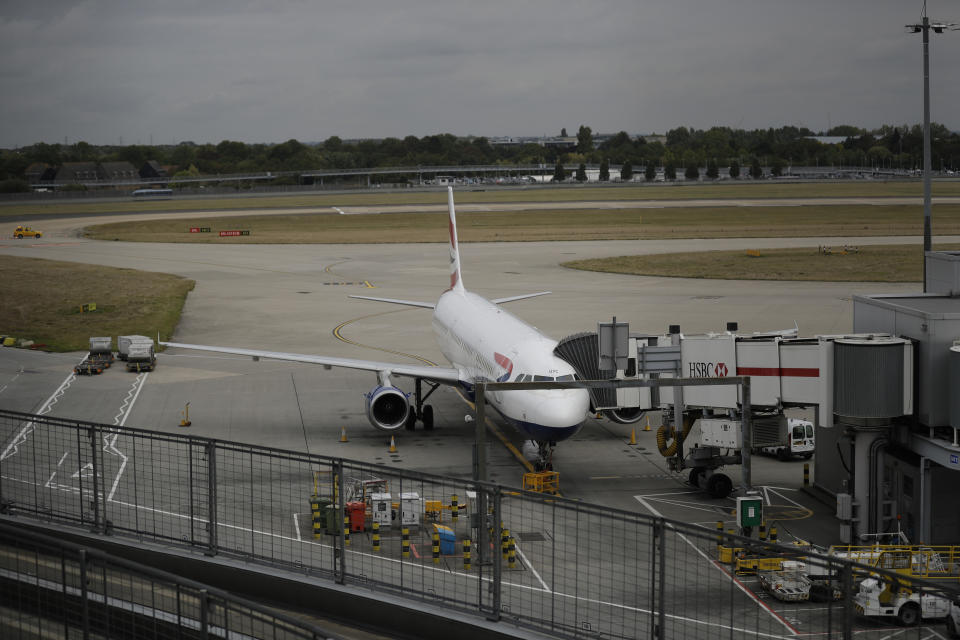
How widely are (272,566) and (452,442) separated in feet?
68.7

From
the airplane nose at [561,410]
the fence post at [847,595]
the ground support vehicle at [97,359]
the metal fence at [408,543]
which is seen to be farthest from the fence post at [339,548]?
the ground support vehicle at [97,359]

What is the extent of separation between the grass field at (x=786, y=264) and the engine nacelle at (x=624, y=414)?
50.2 meters

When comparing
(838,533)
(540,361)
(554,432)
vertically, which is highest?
(540,361)

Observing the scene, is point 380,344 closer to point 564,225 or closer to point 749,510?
point 749,510

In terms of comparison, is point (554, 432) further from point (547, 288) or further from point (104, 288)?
point (104, 288)

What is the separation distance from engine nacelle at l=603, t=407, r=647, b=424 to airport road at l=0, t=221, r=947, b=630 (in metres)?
1.29

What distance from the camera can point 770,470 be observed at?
108 feet

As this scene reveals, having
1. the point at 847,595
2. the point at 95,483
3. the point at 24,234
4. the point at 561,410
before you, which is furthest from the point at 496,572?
the point at 24,234

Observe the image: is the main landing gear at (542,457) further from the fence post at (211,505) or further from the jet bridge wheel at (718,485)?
the fence post at (211,505)

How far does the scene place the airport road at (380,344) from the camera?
1270 inches

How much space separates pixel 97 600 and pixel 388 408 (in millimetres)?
23652

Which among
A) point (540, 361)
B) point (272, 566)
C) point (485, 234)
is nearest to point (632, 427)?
point (540, 361)

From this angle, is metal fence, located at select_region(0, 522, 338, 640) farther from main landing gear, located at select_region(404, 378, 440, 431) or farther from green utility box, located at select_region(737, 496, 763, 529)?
main landing gear, located at select_region(404, 378, 440, 431)

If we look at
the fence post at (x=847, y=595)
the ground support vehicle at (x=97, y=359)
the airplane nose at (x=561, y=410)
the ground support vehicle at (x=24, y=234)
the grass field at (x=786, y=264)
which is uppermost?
the ground support vehicle at (x=24, y=234)
